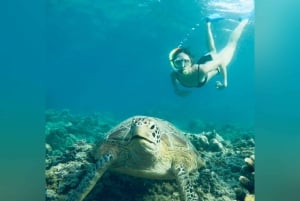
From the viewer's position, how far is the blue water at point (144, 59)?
288 centimetres

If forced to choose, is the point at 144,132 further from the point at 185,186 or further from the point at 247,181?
the point at 247,181

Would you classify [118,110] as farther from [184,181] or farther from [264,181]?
[264,181]

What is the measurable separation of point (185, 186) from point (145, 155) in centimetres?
37

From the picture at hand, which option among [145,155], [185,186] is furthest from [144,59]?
[185,186]

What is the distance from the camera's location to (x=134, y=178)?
9.21 ft

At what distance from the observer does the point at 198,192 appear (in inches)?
110

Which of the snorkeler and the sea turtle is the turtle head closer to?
the sea turtle

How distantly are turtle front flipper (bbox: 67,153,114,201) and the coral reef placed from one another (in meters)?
0.16

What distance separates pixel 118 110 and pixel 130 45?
53 centimetres

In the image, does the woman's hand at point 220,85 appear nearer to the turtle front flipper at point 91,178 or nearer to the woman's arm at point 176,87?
the woman's arm at point 176,87

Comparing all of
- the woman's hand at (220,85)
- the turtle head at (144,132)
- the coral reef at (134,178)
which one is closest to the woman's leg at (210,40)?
the woman's hand at (220,85)

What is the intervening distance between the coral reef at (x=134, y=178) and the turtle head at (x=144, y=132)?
434 millimetres

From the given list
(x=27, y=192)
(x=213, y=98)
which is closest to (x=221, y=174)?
(x=213, y=98)

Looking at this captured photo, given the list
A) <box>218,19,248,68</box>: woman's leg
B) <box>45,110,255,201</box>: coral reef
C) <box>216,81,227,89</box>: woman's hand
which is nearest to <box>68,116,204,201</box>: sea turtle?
<box>45,110,255,201</box>: coral reef
